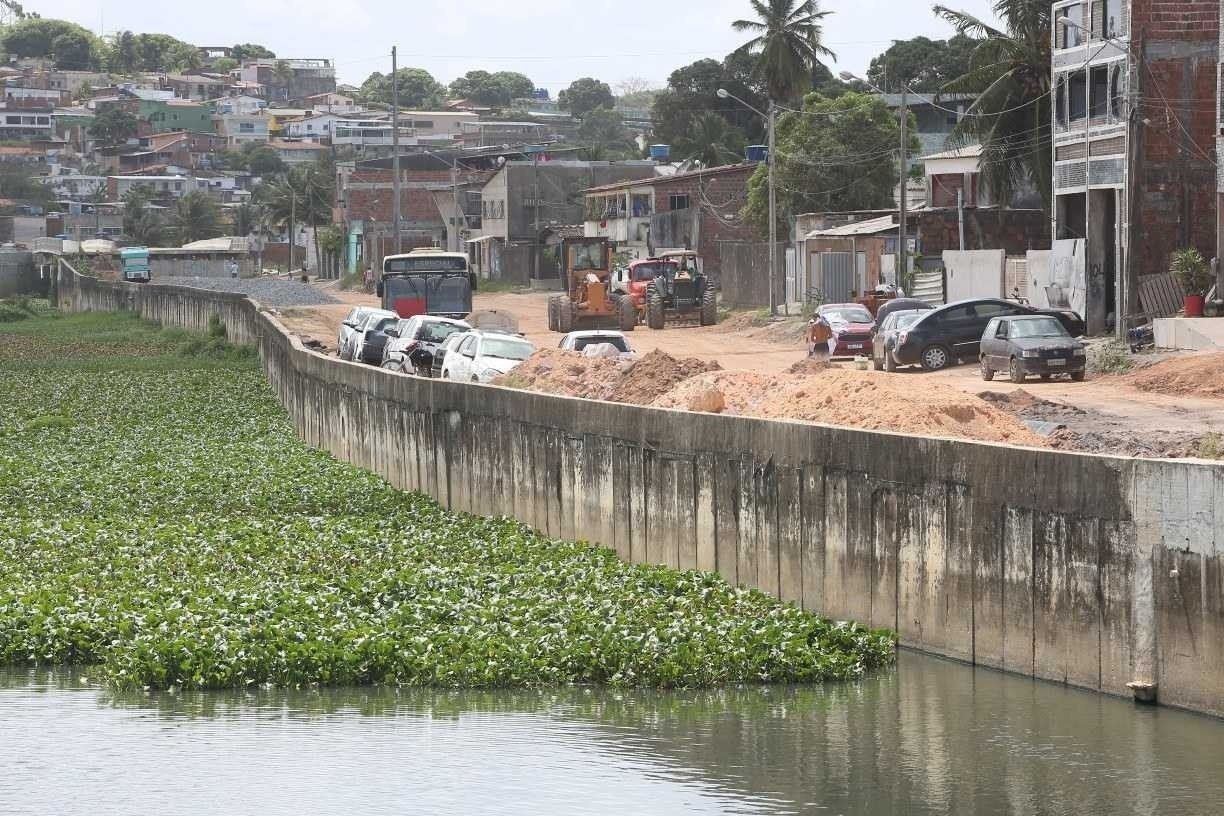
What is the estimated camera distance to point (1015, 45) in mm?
62281

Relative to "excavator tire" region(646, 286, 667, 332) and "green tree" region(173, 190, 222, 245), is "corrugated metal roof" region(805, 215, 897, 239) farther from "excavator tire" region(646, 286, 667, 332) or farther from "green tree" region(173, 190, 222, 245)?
"green tree" region(173, 190, 222, 245)

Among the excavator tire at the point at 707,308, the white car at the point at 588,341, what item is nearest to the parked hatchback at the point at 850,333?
the white car at the point at 588,341

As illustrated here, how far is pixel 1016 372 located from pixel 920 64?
85.4 metres

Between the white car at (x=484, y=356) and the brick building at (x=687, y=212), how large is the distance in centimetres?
5109

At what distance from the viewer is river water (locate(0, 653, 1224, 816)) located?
12836 millimetres

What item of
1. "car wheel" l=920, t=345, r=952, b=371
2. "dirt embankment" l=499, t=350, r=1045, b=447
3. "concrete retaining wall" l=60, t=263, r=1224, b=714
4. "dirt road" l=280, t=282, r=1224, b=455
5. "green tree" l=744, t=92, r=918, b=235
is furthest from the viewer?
"green tree" l=744, t=92, r=918, b=235

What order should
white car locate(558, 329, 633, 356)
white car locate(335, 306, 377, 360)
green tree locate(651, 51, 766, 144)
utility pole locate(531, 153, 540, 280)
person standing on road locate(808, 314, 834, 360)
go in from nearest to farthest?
1. white car locate(558, 329, 633, 356)
2. person standing on road locate(808, 314, 834, 360)
3. white car locate(335, 306, 377, 360)
4. utility pole locate(531, 153, 540, 280)
5. green tree locate(651, 51, 766, 144)

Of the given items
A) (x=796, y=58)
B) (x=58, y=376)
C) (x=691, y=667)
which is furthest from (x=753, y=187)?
(x=691, y=667)

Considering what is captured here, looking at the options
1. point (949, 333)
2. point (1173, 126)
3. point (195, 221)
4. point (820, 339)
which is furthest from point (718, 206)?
point (195, 221)

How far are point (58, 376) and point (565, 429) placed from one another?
137ft

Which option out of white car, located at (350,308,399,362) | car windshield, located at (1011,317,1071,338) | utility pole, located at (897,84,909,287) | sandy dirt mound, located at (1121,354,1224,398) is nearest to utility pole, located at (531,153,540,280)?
utility pole, located at (897,84,909,287)

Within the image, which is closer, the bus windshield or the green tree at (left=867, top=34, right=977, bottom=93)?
the bus windshield

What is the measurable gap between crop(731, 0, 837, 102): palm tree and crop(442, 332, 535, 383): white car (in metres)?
64.5

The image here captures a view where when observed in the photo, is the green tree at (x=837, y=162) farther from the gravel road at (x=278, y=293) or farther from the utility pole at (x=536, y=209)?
the utility pole at (x=536, y=209)
